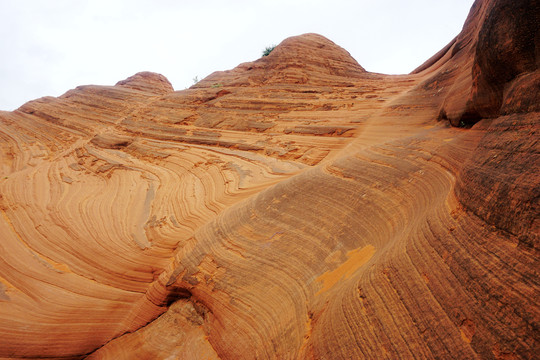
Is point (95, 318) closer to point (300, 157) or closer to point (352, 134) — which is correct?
point (300, 157)

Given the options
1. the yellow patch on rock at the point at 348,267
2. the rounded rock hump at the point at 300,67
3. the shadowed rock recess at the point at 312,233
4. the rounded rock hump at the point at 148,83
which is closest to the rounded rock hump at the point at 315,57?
the rounded rock hump at the point at 300,67

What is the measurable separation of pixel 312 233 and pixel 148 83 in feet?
63.8

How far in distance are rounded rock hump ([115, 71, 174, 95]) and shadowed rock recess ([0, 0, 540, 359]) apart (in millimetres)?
9859

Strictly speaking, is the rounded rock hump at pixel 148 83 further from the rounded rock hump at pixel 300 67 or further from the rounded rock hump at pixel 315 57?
the rounded rock hump at pixel 315 57

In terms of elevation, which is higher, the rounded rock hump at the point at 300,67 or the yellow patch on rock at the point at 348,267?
the rounded rock hump at the point at 300,67

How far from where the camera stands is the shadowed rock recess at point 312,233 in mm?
2027

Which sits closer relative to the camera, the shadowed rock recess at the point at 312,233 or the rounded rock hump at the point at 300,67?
the shadowed rock recess at the point at 312,233

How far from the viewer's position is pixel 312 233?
406cm

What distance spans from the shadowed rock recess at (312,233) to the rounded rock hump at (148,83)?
32.3 ft

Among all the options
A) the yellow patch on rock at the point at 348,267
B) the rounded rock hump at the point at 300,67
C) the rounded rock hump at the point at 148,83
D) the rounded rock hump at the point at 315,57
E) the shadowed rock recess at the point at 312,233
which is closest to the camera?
the shadowed rock recess at the point at 312,233

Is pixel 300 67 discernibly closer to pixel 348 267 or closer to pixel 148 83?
pixel 348 267

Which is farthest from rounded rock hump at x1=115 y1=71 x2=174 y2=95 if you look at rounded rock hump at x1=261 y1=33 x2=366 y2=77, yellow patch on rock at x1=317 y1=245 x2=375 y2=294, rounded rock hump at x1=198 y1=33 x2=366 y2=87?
yellow patch on rock at x1=317 y1=245 x2=375 y2=294

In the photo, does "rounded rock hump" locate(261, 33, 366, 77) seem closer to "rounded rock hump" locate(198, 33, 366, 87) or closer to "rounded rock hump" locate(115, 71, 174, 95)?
"rounded rock hump" locate(198, 33, 366, 87)

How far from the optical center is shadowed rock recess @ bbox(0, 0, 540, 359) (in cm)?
203
